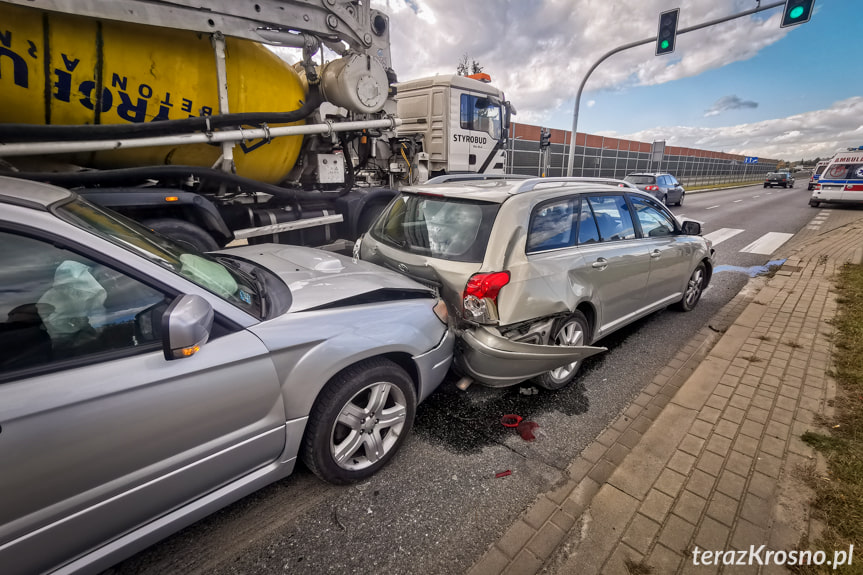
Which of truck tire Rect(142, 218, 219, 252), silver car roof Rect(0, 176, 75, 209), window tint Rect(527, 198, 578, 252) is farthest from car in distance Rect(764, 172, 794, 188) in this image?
silver car roof Rect(0, 176, 75, 209)

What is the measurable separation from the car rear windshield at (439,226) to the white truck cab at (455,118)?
4846 mm

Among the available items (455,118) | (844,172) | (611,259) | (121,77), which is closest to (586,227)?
(611,259)

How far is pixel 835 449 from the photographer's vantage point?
8.17 feet

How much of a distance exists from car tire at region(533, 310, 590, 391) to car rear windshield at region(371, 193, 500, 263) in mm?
944

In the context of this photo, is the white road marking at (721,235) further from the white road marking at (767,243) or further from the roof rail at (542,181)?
the roof rail at (542,181)

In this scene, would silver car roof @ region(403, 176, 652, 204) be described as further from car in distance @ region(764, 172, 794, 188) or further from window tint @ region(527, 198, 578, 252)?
car in distance @ region(764, 172, 794, 188)

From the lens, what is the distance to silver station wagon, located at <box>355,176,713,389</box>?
9.01ft

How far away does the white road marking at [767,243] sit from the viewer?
875 centimetres

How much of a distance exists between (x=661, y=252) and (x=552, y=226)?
1.86m

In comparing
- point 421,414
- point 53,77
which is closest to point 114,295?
point 421,414

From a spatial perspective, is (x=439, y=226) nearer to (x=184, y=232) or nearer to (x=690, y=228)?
(x=184, y=232)

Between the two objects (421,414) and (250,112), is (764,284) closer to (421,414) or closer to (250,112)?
(421,414)

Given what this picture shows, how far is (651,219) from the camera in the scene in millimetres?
4293

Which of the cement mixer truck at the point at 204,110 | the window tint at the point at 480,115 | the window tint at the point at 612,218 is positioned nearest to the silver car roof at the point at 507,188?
the window tint at the point at 612,218
